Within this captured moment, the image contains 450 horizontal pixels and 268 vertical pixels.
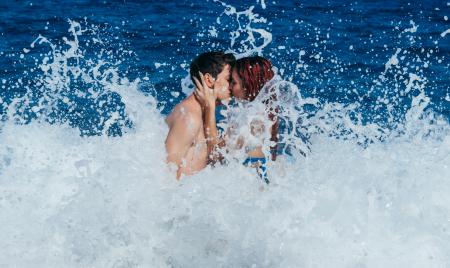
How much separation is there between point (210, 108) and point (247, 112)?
311 millimetres

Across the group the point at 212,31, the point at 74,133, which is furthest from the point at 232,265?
the point at 212,31

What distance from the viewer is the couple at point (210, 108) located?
5277mm

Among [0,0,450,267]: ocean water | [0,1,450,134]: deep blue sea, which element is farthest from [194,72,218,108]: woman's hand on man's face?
[0,1,450,134]: deep blue sea

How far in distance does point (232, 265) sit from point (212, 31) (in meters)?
8.46

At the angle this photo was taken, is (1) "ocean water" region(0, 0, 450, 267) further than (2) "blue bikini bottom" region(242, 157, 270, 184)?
No

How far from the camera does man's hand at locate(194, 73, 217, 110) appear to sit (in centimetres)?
529

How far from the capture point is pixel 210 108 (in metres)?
5.29

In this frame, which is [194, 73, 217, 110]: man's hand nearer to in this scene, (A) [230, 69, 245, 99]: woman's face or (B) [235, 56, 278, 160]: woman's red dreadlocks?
(A) [230, 69, 245, 99]: woman's face

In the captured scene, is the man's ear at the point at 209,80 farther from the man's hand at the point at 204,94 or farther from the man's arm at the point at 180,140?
the man's arm at the point at 180,140

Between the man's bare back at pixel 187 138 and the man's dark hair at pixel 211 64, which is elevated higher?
the man's dark hair at pixel 211 64

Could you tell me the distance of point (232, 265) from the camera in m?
4.98

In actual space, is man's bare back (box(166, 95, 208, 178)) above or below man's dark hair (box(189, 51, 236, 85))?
below

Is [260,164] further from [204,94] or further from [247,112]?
[204,94]

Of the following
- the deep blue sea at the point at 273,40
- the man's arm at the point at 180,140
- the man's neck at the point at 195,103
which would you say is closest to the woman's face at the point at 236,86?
the man's neck at the point at 195,103
